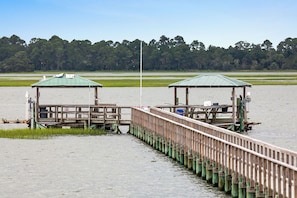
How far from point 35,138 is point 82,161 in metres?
9.03

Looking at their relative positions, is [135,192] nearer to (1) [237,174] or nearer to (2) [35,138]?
(1) [237,174]

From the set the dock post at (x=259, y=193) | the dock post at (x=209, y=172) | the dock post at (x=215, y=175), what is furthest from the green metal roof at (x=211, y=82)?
the dock post at (x=259, y=193)

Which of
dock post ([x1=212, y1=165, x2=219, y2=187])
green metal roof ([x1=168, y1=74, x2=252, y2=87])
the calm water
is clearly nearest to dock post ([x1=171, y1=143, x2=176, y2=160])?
the calm water

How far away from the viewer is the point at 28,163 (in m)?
35.8

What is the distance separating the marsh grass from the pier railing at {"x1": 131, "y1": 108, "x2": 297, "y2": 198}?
8096 millimetres

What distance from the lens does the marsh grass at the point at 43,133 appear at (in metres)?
45.2

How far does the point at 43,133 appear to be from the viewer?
45688 mm

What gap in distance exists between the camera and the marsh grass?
45.2m

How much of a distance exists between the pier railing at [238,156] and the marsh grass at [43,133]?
8.10m

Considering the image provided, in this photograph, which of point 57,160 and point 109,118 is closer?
point 57,160

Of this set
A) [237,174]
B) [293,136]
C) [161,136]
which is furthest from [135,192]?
[293,136]

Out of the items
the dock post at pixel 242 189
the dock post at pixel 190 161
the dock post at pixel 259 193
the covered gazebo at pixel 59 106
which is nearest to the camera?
the dock post at pixel 259 193

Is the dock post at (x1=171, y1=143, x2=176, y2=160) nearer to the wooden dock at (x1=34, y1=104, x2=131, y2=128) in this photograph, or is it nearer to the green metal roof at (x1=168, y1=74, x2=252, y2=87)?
the wooden dock at (x1=34, y1=104, x2=131, y2=128)

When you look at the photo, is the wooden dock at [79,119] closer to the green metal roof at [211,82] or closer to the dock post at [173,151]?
the green metal roof at [211,82]
